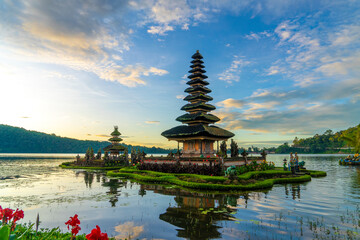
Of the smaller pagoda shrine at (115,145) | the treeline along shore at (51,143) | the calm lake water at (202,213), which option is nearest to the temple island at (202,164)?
the calm lake water at (202,213)

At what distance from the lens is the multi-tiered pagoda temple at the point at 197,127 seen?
31.1 meters

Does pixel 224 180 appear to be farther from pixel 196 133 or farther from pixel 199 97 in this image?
pixel 199 97

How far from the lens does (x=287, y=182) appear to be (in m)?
23.3

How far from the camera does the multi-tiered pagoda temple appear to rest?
31125 millimetres

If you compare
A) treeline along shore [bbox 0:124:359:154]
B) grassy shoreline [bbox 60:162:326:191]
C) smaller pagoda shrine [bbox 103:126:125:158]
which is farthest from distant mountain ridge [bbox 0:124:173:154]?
grassy shoreline [bbox 60:162:326:191]

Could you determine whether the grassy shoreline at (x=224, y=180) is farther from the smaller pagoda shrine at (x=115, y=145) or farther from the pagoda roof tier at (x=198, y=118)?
the smaller pagoda shrine at (x=115, y=145)

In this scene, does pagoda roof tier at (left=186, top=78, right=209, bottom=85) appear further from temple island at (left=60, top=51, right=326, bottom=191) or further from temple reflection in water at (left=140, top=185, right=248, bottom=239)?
temple reflection in water at (left=140, top=185, right=248, bottom=239)

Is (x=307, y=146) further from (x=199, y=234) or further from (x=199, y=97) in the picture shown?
(x=199, y=234)

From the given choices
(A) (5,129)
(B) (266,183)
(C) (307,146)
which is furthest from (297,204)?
(A) (5,129)

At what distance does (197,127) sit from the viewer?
104 ft

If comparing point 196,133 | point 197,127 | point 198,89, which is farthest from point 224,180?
point 198,89

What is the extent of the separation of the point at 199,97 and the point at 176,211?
85.9 ft

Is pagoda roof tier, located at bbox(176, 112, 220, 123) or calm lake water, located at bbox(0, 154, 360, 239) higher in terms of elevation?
pagoda roof tier, located at bbox(176, 112, 220, 123)

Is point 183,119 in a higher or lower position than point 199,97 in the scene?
lower
